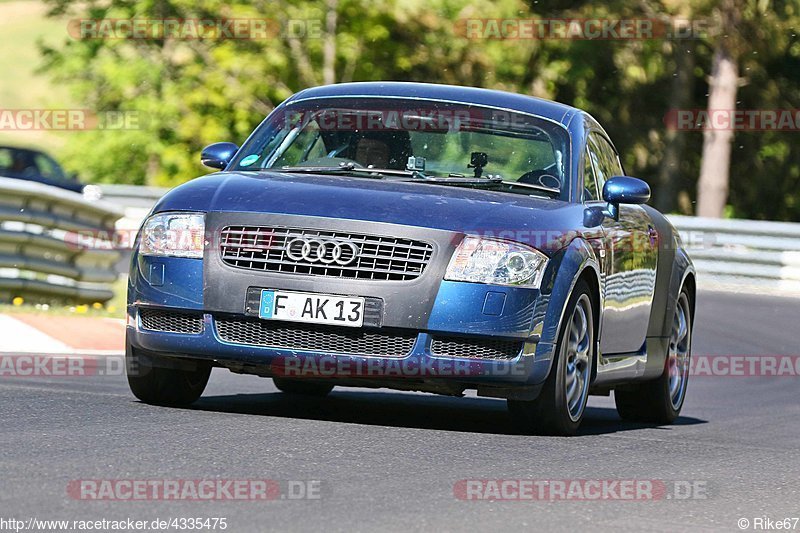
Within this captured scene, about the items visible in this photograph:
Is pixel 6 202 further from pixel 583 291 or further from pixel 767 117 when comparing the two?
pixel 767 117

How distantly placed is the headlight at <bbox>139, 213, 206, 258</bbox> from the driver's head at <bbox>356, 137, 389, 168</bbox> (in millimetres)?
1096

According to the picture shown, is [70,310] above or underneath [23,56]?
above

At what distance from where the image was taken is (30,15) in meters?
190

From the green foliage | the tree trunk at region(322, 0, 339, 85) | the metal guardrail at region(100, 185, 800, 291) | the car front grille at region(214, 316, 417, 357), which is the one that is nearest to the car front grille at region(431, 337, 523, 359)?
the car front grille at region(214, 316, 417, 357)

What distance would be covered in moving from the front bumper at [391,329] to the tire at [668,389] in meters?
2.49

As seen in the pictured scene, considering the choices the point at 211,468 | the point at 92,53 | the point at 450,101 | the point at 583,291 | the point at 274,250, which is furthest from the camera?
the point at 92,53

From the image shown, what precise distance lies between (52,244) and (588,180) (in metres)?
6.92

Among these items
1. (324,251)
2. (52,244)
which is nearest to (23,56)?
(52,244)

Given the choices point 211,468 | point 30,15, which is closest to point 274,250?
point 211,468

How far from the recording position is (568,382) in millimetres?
8094

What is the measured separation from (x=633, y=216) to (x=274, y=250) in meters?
2.64

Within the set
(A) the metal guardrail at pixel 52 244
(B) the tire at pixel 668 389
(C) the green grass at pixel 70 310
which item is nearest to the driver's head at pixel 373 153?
(B) the tire at pixel 668 389

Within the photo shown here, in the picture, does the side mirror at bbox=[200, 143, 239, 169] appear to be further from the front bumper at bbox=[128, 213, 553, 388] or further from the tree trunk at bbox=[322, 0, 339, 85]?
the tree trunk at bbox=[322, 0, 339, 85]

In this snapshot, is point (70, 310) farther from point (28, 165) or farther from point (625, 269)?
point (28, 165)
